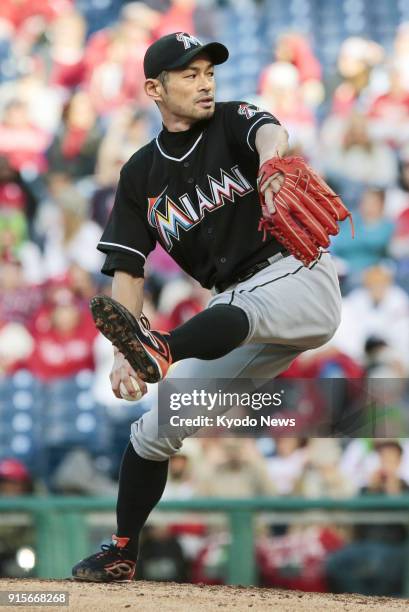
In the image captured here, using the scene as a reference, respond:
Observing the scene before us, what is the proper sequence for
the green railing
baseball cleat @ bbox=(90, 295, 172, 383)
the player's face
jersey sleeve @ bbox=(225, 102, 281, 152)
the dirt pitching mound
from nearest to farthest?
baseball cleat @ bbox=(90, 295, 172, 383) < the dirt pitching mound < jersey sleeve @ bbox=(225, 102, 281, 152) < the player's face < the green railing

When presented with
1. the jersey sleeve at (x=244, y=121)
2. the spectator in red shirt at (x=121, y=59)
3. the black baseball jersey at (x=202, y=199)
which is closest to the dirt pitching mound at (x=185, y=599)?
the black baseball jersey at (x=202, y=199)

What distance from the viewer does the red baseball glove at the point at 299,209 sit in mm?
3281

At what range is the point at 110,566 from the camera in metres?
3.87

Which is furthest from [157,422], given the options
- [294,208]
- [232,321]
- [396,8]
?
[396,8]

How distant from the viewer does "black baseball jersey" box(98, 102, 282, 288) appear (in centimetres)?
367

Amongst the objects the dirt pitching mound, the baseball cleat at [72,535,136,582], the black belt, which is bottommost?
the dirt pitching mound

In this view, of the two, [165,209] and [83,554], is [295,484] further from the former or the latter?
[165,209]

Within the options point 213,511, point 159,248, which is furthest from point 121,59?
point 213,511

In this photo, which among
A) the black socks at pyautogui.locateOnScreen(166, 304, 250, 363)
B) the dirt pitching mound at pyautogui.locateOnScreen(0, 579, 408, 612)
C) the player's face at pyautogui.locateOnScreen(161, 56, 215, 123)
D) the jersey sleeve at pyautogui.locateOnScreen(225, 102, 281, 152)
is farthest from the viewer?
the player's face at pyautogui.locateOnScreen(161, 56, 215, 123)

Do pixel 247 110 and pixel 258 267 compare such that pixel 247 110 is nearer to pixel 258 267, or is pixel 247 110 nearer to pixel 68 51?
pixel 258 267

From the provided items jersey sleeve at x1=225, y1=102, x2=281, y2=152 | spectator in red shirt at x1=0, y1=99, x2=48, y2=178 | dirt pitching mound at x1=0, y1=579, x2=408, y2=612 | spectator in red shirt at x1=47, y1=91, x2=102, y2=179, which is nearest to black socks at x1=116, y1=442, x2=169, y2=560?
dirt pitching mound at x1=0, y1=579, x2=408, y2=612

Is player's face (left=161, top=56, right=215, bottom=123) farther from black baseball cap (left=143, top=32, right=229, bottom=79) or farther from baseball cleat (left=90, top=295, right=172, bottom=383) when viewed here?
baseball cleat (left=90, top=295, right=172, bottom=383)

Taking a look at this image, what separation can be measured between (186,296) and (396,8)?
7.77 ft

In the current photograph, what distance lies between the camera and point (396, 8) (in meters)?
6.93
